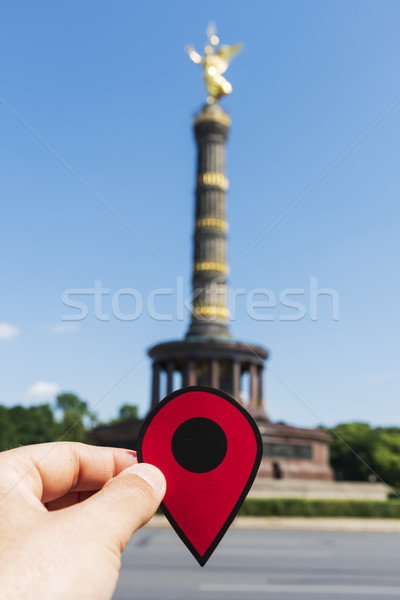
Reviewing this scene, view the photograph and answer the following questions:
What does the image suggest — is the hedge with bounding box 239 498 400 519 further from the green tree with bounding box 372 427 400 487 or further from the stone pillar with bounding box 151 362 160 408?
the green tree with bounding box 372 427 400 487

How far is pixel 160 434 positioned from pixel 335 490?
29617 millimetres

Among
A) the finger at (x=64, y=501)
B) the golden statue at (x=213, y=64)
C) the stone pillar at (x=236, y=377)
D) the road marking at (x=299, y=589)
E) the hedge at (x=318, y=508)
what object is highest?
the golden statue at (x=213, y=64)

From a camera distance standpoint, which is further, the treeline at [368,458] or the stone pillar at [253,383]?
the treeline at [368,458]

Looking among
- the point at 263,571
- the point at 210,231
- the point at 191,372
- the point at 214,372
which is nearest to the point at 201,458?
the point at 263,571

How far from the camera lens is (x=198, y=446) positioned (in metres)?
1.86

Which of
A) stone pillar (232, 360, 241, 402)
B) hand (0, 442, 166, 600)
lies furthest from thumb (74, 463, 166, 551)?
stone pillar (232, 360, 241, 402)

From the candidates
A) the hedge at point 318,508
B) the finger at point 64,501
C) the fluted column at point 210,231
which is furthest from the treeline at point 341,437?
the finger at point 64,501

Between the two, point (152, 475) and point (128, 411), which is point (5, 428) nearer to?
point (128, 411)

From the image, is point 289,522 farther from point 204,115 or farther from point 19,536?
point 204,115

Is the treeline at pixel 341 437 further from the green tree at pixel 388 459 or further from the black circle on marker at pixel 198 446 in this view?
the black circle on marker at pixel 198 446

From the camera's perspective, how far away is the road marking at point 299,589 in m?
8.15

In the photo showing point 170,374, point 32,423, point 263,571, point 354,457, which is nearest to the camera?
point 263,571

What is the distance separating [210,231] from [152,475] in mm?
36548

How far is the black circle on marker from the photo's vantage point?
1840 millimetres
